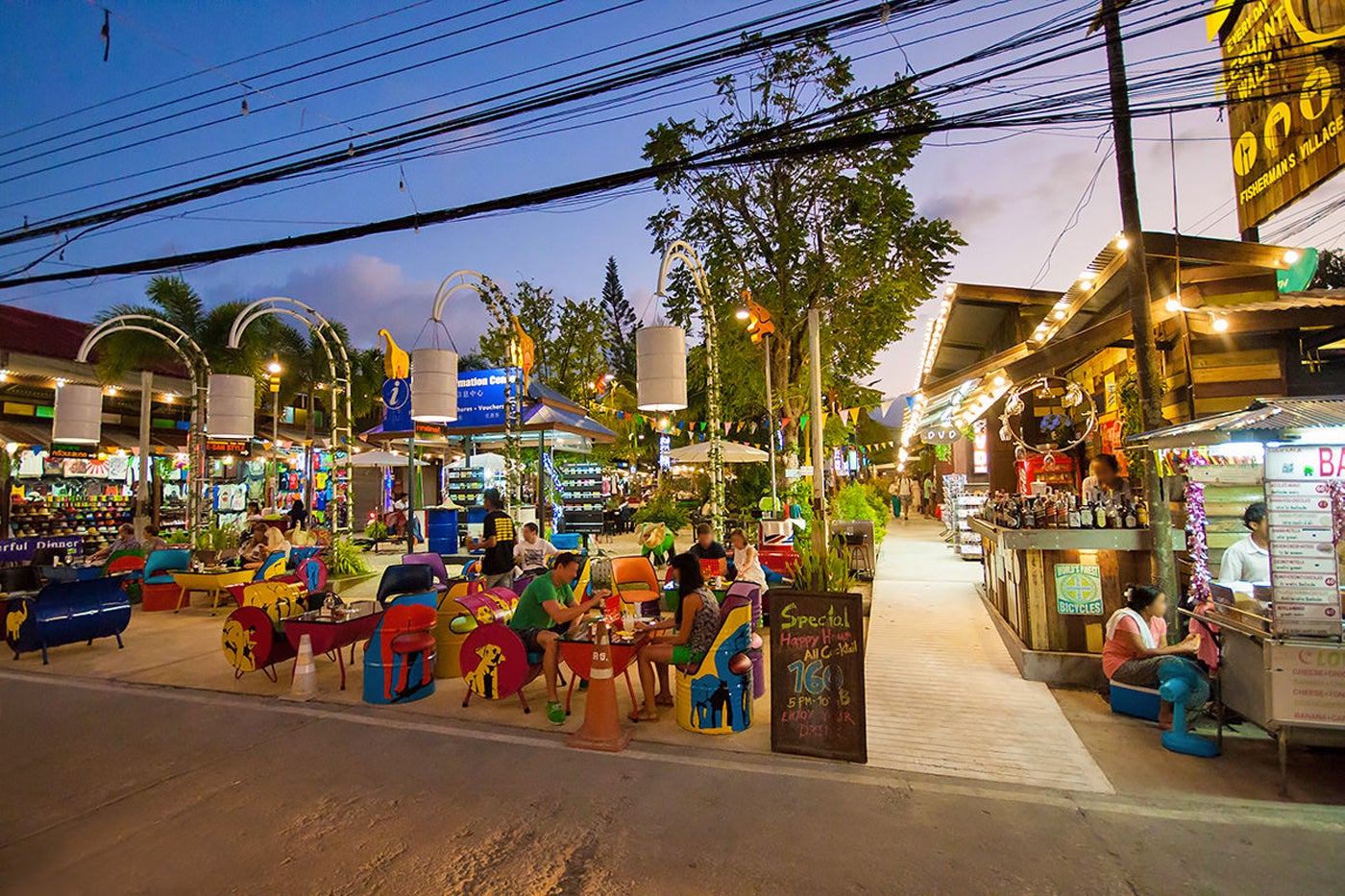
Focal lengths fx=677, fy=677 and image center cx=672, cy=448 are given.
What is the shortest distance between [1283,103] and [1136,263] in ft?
9.51

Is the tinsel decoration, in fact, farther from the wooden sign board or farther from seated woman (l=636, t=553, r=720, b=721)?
seated woman (l=636, t=553, r=720, b=721)

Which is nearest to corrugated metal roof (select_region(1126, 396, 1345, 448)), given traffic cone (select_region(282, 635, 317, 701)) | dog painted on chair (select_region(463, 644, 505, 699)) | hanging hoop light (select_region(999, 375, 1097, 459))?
hanging hoop light (select_region(999, 375, 1097, 459))

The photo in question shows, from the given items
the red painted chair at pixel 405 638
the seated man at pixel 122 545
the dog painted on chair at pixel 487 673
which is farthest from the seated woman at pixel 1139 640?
the seated man at pixel 122 545

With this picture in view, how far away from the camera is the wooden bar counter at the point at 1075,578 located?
6.37 metres

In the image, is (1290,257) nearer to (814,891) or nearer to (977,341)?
(814,891)

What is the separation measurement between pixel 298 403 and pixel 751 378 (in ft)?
67.1

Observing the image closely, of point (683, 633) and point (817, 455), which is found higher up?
point (817, 455)

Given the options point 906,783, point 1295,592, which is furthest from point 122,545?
point 1295,592

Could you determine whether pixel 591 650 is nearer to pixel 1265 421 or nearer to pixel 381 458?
pixel 1265 421

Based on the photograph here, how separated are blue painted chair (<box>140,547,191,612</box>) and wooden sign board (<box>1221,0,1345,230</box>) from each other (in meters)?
15.0

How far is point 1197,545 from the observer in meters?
6.01

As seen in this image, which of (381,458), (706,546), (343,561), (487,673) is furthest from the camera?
(381,458)

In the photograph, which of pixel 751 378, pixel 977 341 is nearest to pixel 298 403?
pixel 751 378

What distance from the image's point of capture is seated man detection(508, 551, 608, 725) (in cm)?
575
